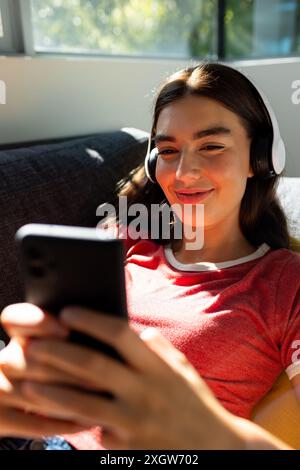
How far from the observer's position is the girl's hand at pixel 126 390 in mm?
373

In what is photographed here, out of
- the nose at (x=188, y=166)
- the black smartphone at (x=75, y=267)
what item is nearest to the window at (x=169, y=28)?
the nose at (x=188, y=166)

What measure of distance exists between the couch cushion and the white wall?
163 mm

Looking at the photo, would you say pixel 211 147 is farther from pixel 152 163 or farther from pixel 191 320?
pixel 191 320

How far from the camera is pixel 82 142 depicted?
121 cm

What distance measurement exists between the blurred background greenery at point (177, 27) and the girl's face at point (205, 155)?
2.86 ft

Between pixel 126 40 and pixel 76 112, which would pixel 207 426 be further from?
pixel 126 40

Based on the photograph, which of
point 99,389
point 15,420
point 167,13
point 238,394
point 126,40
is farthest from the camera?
point 167,13

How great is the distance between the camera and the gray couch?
0.94 metres

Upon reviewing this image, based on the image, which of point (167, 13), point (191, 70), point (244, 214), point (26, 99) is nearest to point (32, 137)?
point (26, 99)

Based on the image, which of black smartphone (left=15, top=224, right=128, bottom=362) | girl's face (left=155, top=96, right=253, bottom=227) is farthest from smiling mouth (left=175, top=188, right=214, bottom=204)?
black smartphone (left=15, top=224, right=128, bottom=362)

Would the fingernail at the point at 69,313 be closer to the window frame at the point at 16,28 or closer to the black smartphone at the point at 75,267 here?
the black smartphone at the point at 75,267

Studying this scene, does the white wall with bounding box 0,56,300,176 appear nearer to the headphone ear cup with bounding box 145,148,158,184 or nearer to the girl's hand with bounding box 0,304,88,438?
the headphone ear cup with bounding box 145,148,158,184

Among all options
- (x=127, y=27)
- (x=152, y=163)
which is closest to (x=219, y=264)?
(x=152, y=163)

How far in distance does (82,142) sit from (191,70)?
38cm
